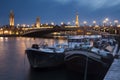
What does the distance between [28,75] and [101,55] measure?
17.9 ft

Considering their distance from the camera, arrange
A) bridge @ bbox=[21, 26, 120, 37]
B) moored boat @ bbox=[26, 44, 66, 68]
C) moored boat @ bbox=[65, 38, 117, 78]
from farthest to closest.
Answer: bridge @ bbox=[21, 26, 120, 37] < moored boat @ bbox=[26, 44, 66, 68] < moored boat @ bbox=[65, 38, 117, 78]

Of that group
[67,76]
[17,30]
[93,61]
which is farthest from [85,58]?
[17,30]

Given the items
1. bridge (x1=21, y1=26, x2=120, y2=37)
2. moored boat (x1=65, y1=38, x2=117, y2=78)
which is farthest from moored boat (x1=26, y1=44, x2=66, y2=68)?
bridge (x1=21, y1=26, x2=120, y2=37)

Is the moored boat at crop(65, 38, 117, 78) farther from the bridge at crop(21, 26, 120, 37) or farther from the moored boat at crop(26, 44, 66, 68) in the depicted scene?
the bridge at crop(21, 26, 120, 37)

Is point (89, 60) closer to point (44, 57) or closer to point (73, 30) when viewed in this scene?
point (44, 57)

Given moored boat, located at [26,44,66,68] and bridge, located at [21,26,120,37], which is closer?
moored boat, located at [26,44,66,68]

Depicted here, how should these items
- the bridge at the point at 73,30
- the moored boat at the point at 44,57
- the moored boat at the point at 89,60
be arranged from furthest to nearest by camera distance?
the bridge at the point at 73,30 < the moored boat at the point at 44,57 < the moored boat at the point at 89,60

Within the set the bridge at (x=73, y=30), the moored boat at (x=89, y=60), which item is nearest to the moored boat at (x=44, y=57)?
the moored boat at (x=89, y=60)

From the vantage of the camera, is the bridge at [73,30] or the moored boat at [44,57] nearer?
the moored boat at [44,57]

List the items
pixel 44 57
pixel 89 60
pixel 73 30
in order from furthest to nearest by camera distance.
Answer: pixel 73 30 → pixel 44 57 → pixel 89 60

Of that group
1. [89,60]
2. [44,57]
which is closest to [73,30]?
[44,57]

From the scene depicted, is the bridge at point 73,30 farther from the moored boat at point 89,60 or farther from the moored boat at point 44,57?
the moored boat at point 89,60

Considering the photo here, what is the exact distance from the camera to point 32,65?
24328mm

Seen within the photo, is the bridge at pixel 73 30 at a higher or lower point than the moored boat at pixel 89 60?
higher
